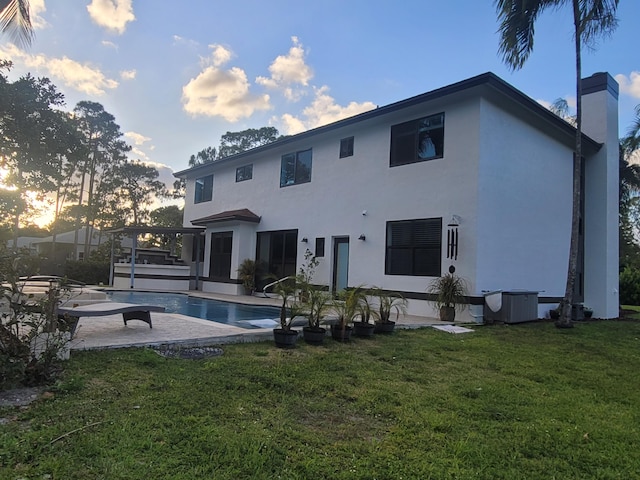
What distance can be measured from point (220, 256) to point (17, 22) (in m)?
10.2

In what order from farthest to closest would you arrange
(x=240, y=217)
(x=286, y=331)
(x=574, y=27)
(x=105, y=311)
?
(x=240, y=217) < (x=574, y=27) < (x=286, y=331) < (x=105, y=311)

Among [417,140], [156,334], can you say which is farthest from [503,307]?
[156,334]

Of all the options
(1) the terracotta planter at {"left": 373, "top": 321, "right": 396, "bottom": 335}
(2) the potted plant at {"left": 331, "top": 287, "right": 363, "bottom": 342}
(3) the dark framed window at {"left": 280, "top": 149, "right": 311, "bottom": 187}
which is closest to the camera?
(2) the potted plant at {"left": 331, "top": 287, "right": 363, "bottom": 342}

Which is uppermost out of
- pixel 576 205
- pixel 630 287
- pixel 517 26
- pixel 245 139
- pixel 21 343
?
pixel 245 139

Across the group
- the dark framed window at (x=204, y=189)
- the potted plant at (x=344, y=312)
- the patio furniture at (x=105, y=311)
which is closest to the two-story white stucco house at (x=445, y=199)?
the dark framed window at (x=204, y=189)

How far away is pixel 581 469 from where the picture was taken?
112 inches

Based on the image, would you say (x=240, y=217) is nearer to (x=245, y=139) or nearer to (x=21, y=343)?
(x=21, y=343)

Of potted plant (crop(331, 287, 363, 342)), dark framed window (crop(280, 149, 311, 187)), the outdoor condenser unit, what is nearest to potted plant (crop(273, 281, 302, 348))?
potted plant (crop(331, 287, 363, 342))

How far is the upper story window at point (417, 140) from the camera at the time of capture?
11.6 meters

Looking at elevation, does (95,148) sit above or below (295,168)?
above

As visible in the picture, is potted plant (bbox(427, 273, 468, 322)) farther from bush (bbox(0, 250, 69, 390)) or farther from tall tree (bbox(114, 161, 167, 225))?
tall tree (bbox(114, 161, 167, 225))

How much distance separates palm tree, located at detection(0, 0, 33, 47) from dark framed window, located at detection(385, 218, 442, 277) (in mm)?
11790

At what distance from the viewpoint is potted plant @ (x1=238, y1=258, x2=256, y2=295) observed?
16375 mm

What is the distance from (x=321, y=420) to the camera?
354 cm
